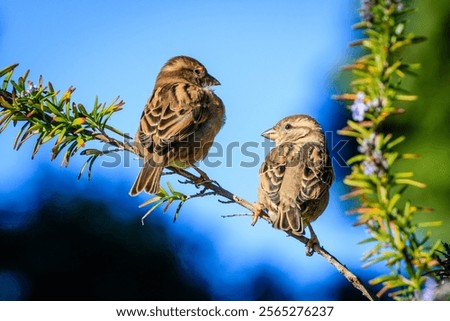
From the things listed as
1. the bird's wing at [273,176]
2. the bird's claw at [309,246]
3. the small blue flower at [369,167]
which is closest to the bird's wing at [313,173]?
the bird's wing at [273,176]

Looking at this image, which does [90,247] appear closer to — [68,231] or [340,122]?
[68,231]

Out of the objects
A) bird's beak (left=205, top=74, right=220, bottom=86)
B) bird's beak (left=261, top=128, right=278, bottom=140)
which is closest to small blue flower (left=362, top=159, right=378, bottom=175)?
bird's beak (left=261, top=128, right=278, bottom=140)

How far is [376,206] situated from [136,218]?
4282 millimetres

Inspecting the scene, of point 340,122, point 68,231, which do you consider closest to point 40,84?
point 68,231

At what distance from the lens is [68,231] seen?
202 inches

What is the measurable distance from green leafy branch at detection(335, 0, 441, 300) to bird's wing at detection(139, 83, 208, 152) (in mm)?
3454

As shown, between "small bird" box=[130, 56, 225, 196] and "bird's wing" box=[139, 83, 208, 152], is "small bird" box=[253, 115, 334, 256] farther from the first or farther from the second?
"bird's wing" box=[139, 83, 208, 152]

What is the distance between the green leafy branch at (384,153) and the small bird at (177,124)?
272 centimetres

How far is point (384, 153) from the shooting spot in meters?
1.27

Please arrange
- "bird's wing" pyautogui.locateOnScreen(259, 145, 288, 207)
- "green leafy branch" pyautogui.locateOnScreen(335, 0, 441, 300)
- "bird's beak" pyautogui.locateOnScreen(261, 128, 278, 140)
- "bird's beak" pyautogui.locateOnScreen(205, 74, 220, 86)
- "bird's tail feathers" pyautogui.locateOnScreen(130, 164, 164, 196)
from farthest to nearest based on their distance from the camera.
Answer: "bird's beak" pyautogui.locateOnScreen(205, 74, 220, 86), "bird's beak" pyautogui.locateOnScreen(261, 128, 278, 140), "bird's wing" pyautogui.locateOnScreen(259, 145, 288, 207), "bird's tail feathers" pyautogui.locateOnScreen(130, 164, 164, 196), "green leafy branch" pyautogui.locateOnScreen(335, 0, 441, 300)

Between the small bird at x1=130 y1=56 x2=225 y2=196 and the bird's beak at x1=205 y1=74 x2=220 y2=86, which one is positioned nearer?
the small bird at x1=130 y1=56 x2=225 y2=196

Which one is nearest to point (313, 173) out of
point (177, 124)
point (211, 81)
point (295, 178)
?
point (295, 178)

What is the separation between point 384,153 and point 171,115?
152 inches

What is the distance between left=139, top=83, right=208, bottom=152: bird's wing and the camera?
15.8 ft
